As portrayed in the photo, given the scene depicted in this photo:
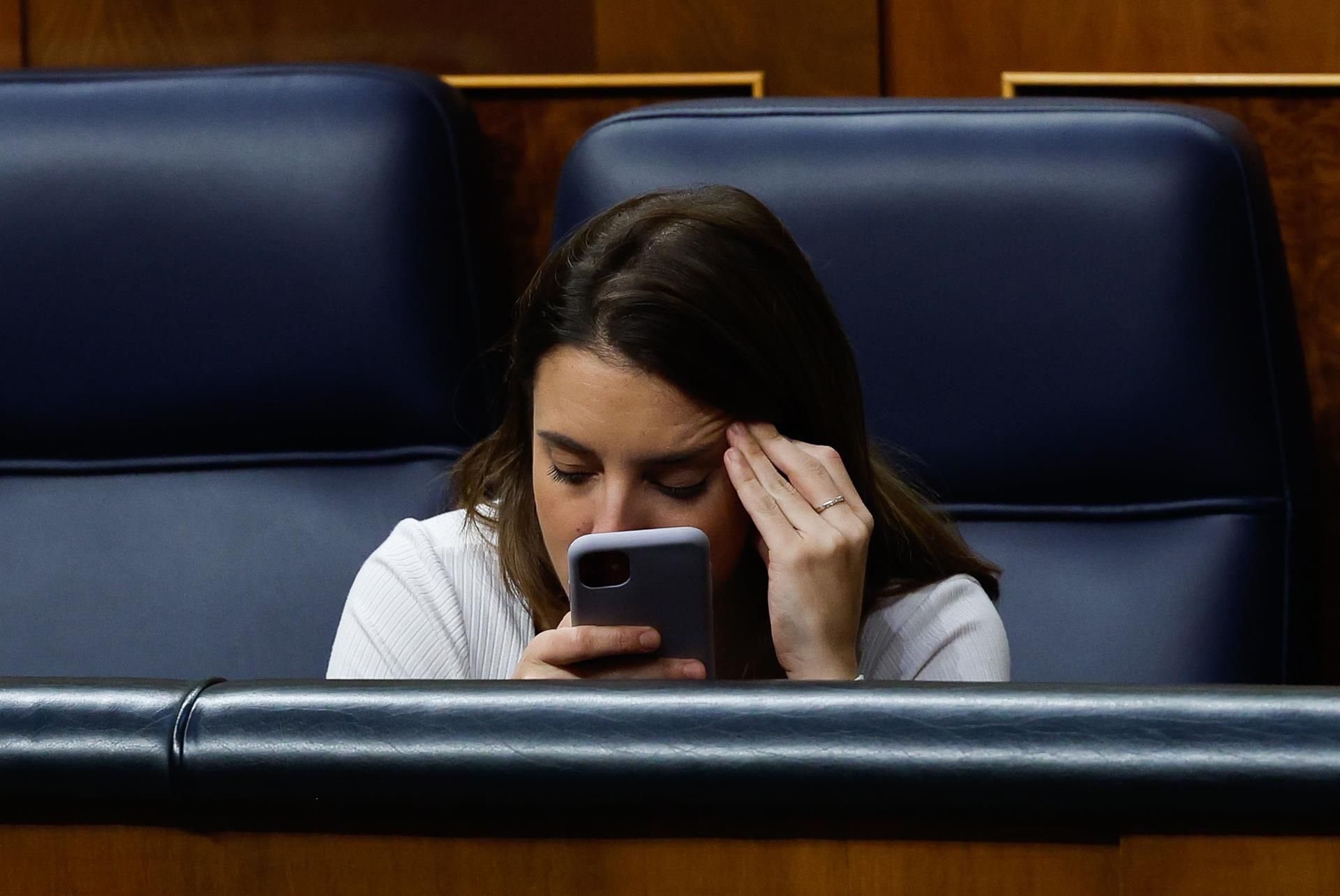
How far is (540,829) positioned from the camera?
1.59ft

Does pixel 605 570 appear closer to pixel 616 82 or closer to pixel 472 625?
pixel 472 625

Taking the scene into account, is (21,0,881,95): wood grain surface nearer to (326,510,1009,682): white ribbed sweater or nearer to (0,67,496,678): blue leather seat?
(0,67,496,678): blue leather seat

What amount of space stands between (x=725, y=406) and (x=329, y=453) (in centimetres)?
45

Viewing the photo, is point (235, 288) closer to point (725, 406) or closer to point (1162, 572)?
point (725, 406)

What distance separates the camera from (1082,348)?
1224 millimetres

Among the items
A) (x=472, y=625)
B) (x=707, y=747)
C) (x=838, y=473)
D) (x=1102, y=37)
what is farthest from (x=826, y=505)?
(x=1102, y=37)

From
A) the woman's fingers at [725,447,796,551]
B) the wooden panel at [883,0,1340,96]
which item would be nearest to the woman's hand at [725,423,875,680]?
the woman's fingers at [725,447,796,551]

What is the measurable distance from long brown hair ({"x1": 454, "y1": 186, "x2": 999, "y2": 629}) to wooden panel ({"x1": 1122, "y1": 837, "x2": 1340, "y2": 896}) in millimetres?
605

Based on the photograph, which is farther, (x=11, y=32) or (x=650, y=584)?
(x=11, y=32)

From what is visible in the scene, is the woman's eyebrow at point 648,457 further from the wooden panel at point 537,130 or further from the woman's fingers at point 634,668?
the wooden panel at point 537,130

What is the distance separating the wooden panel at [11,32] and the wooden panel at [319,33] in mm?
11

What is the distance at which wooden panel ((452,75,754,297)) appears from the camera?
1.50 m

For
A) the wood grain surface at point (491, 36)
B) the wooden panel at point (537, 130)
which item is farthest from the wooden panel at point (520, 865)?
the wood grain surface at point (491, 36)

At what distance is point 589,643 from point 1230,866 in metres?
0.51
